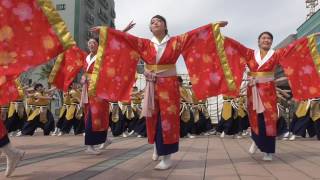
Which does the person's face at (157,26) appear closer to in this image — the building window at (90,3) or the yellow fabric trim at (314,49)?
the yellow fabric trim at (314,49)

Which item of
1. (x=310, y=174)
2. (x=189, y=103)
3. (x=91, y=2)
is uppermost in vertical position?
(x=91, y=2)

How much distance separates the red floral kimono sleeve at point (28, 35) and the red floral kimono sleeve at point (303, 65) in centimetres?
370

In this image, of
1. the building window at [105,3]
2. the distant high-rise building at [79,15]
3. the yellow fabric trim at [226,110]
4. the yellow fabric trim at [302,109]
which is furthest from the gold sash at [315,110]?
the building window at [105,3]

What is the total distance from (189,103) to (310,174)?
8.20 metres

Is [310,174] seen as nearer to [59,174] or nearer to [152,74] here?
[152,74]

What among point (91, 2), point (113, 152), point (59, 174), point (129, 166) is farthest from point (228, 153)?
point (91, 2)

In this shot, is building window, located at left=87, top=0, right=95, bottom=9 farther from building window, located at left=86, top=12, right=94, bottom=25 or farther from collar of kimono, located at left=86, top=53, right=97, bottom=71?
collar of kimono, located at left=86, top=53, right=97, bottom=71

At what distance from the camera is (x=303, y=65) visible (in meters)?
7.29

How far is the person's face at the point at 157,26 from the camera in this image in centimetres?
604

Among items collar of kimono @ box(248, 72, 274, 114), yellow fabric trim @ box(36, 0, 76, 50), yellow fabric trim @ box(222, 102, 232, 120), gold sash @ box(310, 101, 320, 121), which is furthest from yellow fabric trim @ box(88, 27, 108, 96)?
yellow fabric trim @ box(222, 102, 232, 120)

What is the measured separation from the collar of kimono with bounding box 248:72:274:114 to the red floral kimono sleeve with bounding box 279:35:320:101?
0.36 metres

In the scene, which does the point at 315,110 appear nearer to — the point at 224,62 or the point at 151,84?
the point at 224,62

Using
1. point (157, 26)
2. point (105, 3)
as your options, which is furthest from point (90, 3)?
point (157, 26)

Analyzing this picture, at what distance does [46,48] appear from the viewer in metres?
4.41
